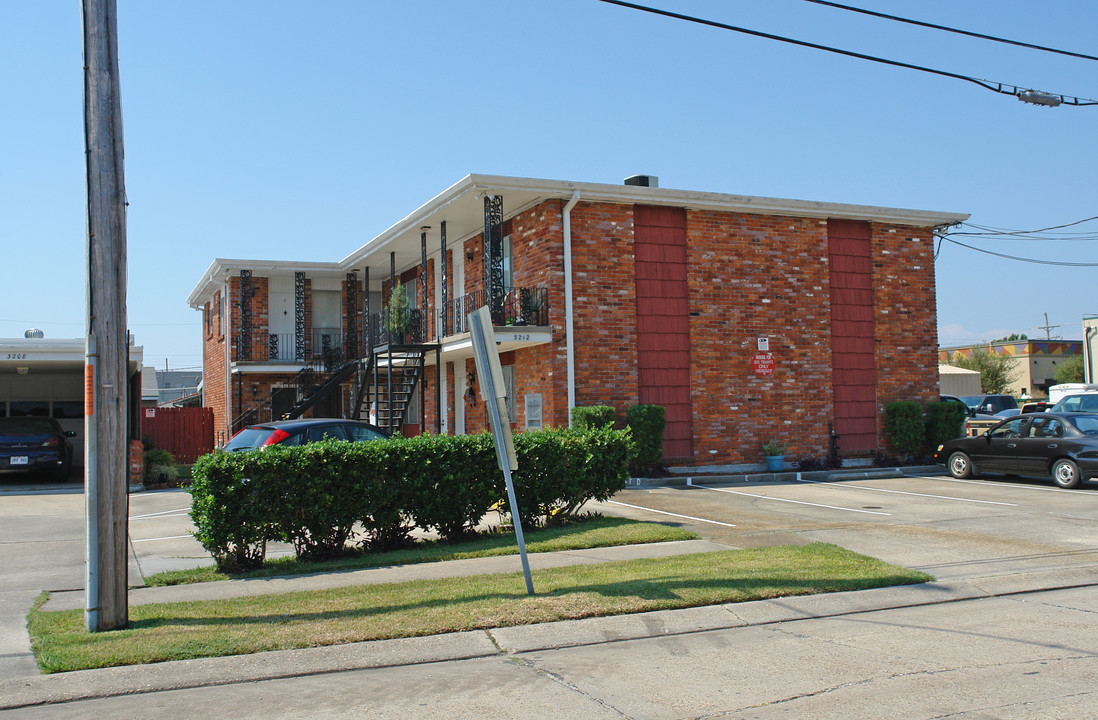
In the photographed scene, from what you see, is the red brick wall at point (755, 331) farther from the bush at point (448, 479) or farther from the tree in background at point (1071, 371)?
the tree in background at point (1071, 371)

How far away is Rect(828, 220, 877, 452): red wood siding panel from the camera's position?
2141 cm

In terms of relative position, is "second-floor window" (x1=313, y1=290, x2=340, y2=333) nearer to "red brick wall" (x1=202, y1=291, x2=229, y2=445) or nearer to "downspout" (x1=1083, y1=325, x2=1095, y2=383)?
"red brick wall" (x1=202, y1=291, x2=229, y2=445)

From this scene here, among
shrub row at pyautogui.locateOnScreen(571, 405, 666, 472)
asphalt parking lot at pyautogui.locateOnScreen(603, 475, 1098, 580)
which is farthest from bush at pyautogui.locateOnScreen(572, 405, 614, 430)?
asphalt parking lot at pyautogui.locateOnScreen(603, 475, 1098, 580)

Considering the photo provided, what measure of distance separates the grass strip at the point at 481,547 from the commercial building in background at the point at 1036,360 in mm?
61634

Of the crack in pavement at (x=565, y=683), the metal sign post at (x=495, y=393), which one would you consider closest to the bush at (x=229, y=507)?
the metal sign post at (x=495, y=393)

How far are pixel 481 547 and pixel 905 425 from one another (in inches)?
564

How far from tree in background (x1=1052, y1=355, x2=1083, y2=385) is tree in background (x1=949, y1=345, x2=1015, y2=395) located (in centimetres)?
325

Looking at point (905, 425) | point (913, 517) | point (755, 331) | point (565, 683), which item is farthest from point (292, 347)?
point (565, 683)

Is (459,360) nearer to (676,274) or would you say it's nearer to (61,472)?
(676,274)

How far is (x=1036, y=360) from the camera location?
211 ft

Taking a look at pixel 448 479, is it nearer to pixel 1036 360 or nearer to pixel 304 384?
pixel 304 384

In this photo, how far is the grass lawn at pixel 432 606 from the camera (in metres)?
6.51

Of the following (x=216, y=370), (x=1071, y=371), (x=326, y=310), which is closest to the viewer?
(x=326, y=310)

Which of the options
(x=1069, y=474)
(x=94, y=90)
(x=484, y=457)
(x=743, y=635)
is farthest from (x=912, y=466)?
(x=94, y=90)
